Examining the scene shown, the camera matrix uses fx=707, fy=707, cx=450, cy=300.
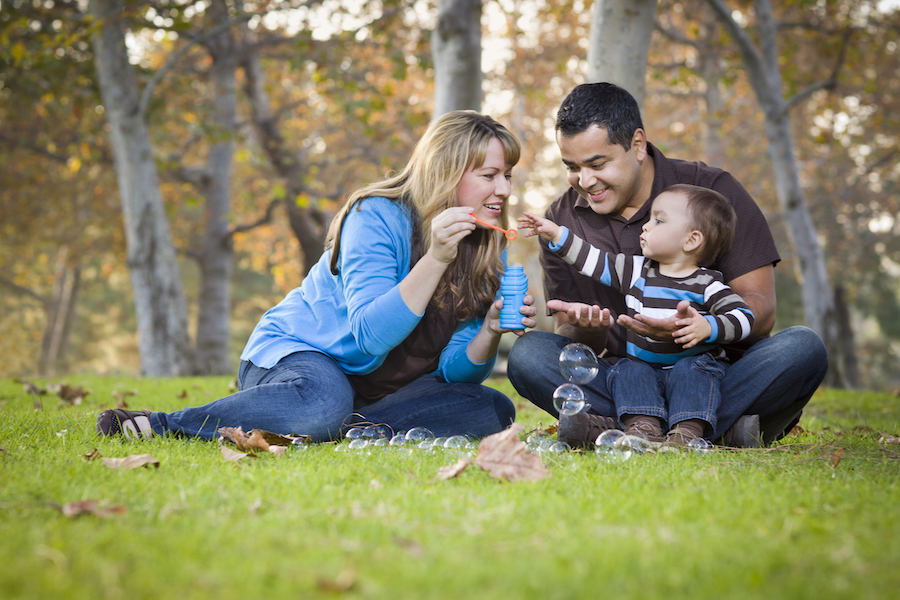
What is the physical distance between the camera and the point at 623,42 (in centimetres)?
504

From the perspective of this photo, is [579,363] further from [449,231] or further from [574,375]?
[449,231]

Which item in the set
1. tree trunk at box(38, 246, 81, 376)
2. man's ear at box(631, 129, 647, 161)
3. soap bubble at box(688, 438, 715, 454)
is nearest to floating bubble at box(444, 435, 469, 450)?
soap bubble at box(688, 438, 715, 454)

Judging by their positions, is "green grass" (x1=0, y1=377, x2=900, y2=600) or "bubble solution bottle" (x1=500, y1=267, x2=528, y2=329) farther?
"bubble solution bottle" (x1=500, y1=267, x2=528, y2=329)

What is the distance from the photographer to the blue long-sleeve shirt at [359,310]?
308 centimetres

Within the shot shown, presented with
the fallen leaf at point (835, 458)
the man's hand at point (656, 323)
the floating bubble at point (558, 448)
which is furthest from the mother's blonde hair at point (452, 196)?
the fallen leaf at point (835, 458)

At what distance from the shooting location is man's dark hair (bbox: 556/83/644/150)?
3471mm

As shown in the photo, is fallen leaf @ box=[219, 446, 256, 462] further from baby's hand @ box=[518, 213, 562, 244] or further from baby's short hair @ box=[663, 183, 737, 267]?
baby's short hair @ box=[663, 183, 737, 267]

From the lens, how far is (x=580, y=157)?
3.51 metres

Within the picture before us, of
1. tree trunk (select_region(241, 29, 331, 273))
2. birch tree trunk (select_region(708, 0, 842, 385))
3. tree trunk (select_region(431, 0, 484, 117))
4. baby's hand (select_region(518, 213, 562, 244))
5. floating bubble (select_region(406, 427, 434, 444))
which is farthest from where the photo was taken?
tree trunk (select_region(241, 29, 331, 273))

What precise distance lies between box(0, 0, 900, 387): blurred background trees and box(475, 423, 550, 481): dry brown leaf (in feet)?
12.8

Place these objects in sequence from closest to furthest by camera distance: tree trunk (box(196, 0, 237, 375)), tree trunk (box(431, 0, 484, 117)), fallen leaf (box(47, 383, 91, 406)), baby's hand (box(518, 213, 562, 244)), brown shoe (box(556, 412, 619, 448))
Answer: brown shoe (box(556, 412, 619, 448)), baby's hand (box(518, 213, 562, 244)), fallen leaf (box(47, 383, 91, 406)), tree trunk (box(431, 0, 484, 117)), tree trunk (box(196, 0, 237, 375))

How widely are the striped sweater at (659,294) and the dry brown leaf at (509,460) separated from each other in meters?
0.97

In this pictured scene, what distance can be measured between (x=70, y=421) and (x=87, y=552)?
2.30 meters

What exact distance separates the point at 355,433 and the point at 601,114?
1.93m
